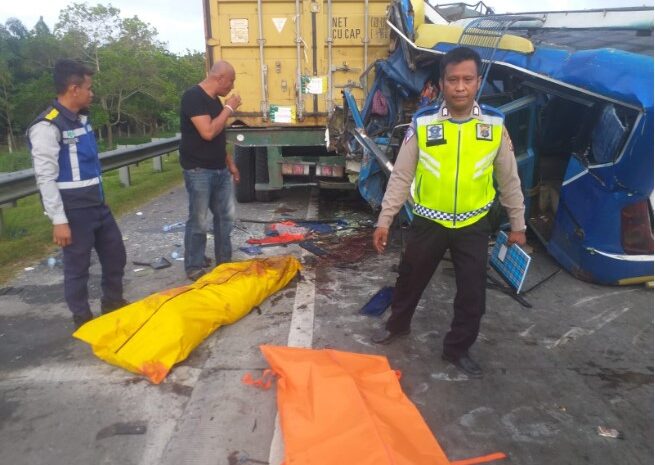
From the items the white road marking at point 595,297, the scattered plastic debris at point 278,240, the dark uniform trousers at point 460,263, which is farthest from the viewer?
the scattered plastic debris at point 278,240

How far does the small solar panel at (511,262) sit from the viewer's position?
3754 mm

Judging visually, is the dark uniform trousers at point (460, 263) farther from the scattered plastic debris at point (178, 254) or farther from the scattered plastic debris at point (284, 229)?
the scattered plastic debris at point (284, 229)

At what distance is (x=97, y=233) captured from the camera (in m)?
3.46

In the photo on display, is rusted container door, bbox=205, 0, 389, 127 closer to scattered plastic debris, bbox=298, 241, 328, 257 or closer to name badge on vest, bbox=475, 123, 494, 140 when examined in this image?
scattered plastic debris, bbox=298, 241, 328, 257

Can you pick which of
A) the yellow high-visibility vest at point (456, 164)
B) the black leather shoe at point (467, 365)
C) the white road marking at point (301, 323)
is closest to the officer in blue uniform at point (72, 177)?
the white road marking at point (301, 323)

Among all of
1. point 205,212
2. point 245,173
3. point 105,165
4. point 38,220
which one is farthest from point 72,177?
point 105,165

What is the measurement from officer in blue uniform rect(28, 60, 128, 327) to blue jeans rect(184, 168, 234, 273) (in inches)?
35.1

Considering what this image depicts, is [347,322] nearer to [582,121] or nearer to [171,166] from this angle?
[582,121]

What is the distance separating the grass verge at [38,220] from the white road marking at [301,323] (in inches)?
102

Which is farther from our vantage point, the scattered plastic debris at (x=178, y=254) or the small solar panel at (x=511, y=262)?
the scattered plastic debris at (x=178, y=254)

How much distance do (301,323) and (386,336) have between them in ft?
2.00

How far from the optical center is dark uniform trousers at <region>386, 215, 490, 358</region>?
108 inches

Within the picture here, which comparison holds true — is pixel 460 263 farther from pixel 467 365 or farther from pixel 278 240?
pixel 278 240

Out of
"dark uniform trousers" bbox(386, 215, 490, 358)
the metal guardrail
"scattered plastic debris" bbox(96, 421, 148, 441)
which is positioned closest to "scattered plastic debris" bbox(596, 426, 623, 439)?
"dark uniform trousers" bbox(386, 215, 490, 358)
